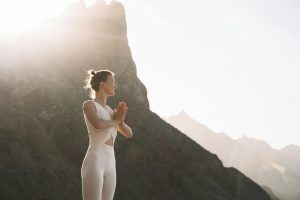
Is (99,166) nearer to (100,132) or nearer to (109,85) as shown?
(100,132)

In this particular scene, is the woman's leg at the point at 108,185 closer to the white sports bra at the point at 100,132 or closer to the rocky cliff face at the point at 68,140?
the white sports bra at the point at 100,132

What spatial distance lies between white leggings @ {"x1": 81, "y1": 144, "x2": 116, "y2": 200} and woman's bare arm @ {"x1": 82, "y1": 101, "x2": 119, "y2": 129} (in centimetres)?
21

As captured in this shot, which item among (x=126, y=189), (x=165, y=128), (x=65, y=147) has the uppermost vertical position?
(x=165, y=128)

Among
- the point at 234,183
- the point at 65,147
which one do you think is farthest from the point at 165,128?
the point at 65,147

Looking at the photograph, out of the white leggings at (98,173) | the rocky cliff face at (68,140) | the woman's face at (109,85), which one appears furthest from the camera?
the rocky cliff face at (68,140)

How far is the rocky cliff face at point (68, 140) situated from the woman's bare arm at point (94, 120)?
114 feet

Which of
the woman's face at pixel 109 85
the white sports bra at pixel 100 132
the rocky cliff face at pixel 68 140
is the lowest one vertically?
the white sports bra at pixel 100 132

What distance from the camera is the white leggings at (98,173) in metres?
4.19

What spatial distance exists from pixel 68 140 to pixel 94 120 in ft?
189

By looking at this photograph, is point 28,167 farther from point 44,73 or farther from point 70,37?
point 70,37

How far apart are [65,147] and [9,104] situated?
1043 cm

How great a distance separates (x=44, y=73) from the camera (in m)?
73.9

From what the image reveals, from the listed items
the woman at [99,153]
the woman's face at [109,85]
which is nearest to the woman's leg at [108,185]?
the woman at [99,153]

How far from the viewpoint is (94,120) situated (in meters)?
4.37
